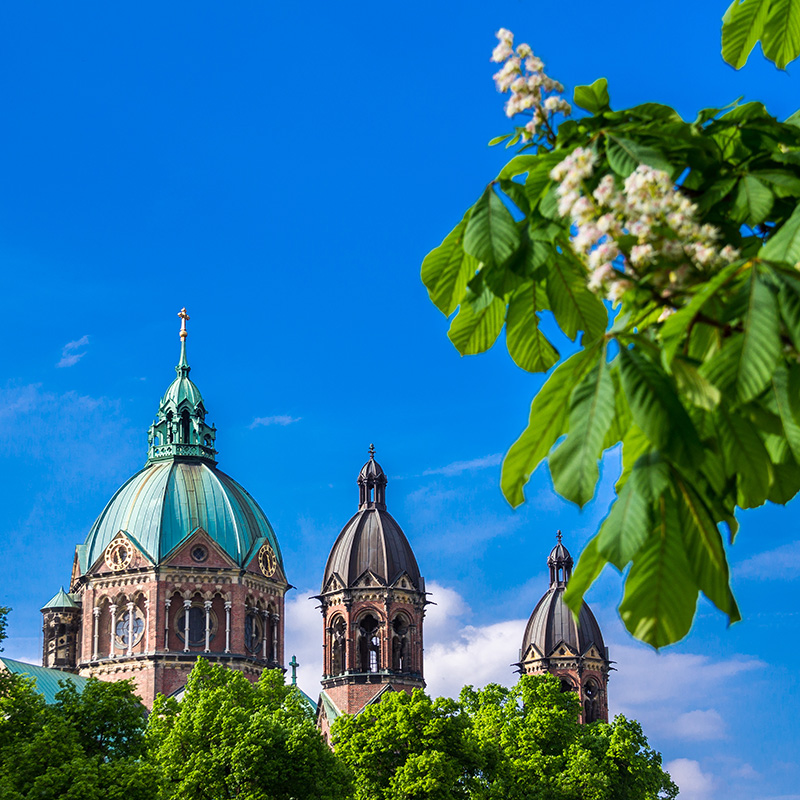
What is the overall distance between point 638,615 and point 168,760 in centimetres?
4761

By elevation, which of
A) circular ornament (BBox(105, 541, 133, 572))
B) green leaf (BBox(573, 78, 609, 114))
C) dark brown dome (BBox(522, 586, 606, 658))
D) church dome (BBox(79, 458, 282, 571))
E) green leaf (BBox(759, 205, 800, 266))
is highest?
church dome (BBox(79, 458, 282, 571))

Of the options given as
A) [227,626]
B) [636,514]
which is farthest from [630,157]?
[227,626]

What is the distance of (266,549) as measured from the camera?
78.1 meters

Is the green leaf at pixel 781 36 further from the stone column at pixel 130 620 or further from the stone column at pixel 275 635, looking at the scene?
the stone column at pixel 275 635

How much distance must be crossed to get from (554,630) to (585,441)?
86.8 meters

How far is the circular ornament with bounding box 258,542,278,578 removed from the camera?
255ft

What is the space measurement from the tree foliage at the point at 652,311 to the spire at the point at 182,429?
7755cm

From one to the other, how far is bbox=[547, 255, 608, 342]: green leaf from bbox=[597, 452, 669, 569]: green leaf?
934mm

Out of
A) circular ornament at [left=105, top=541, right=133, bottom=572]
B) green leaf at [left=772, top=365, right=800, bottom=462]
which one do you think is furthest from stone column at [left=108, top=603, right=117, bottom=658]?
green leaf at [left=772, top=365, right=800, bottom=462]

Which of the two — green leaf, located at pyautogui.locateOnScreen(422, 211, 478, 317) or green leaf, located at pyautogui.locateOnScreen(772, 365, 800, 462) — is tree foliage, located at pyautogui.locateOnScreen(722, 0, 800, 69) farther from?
green leaf, located at pyautogui.locateOnScreen(772, 365, 800, 462)

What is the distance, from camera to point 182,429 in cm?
8125

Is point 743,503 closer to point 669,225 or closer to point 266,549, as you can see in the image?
point 669,225

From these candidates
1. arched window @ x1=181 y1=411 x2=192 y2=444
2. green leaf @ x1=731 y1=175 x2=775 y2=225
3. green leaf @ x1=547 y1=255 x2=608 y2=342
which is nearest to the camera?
green leaf @ x1=731 y1=175 x2=775 y2=225

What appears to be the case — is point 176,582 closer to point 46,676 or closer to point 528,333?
point 46,676
